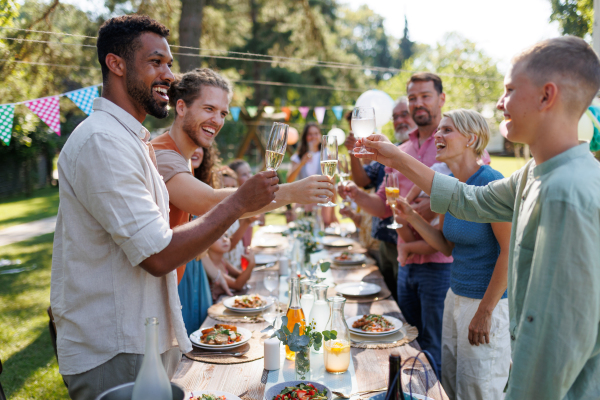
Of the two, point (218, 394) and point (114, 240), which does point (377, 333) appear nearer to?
point (218, 394)

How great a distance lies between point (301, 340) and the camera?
6.00 feet

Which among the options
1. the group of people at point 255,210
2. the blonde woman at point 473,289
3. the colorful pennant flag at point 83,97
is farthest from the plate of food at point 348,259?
the colorful pennant flag at point 83,97

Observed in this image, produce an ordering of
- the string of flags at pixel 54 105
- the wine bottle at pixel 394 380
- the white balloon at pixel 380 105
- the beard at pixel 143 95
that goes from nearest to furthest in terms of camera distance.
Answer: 1. the wine bottle at pixel 394 380
2. the beard at pixel 143 95
3. the string of flags at pixel 54 105
4. the white balloon at pixel 380 105

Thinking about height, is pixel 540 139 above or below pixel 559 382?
above

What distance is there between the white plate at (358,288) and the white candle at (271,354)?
122 centimetres

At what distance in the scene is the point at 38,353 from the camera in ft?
15.9

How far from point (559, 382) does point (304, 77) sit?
786 inches

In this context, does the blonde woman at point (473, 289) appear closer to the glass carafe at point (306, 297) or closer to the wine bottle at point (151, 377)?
the glass carafe at point (306, 297)

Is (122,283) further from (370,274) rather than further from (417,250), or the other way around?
(370,274)

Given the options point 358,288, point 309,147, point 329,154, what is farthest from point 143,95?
A: point 309,147

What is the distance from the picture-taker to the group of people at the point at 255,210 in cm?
116

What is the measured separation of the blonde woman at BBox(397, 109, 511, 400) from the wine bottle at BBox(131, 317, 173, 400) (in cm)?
171

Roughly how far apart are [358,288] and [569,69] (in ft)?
7.58

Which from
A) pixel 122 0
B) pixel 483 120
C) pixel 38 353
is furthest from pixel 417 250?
pixel 122 0
